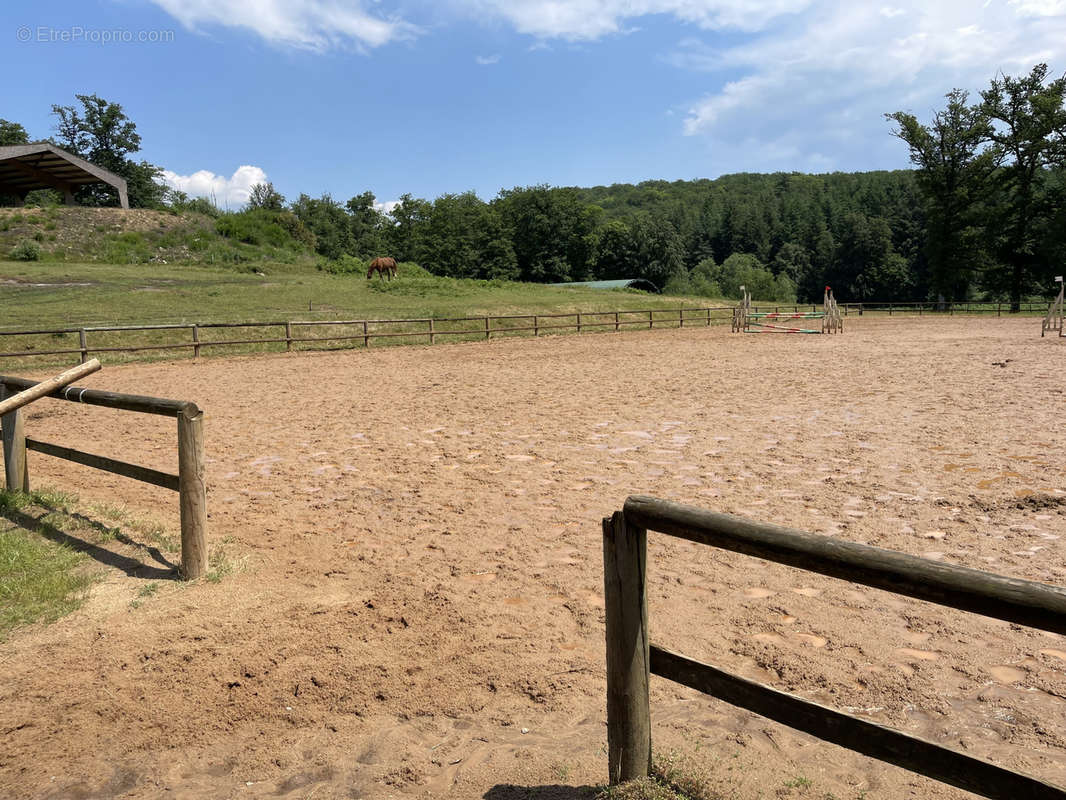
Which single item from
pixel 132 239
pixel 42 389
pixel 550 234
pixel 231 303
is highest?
pixel 550 234

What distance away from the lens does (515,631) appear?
12.4 feet

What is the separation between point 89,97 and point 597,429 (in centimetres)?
7412

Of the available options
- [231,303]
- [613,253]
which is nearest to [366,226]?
[613,253]

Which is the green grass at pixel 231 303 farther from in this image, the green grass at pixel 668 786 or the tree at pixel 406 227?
the tree at pixel 406 227

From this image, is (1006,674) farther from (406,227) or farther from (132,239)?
(406,227)

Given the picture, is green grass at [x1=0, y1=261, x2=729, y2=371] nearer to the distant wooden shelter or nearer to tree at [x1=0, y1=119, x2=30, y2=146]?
the distant wooden shelter

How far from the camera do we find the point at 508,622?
12.8 feet

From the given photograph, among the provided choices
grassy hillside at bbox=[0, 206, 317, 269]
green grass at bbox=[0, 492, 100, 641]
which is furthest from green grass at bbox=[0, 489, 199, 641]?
grassy hillside at bbox=[0, 206, 317, 269]

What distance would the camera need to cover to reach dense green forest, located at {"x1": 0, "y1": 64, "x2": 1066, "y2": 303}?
180 ft

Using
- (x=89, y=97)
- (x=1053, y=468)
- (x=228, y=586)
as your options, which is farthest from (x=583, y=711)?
(x=89, y=97)

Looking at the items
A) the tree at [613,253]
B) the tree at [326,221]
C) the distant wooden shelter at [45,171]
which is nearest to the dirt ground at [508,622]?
the distant wooden shelter at [45,171]

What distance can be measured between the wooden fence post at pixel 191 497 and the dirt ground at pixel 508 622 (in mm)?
202

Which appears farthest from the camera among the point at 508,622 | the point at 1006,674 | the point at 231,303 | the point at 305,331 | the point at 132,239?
the point at 132,239

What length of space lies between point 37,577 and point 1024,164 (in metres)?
67.4
